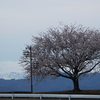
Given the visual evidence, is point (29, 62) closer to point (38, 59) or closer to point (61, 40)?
point (38, 59)

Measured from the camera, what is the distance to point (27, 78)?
5938 cm

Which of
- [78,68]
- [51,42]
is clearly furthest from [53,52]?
[78,68]

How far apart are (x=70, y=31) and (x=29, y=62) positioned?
10.1m

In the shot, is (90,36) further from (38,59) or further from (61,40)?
(38,59)

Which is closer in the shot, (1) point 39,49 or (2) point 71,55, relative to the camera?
(2) point 71,55

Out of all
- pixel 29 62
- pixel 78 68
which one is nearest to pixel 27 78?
pixel 29 62

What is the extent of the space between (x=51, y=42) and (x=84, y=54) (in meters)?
6.79

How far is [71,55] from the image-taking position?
53.6 meters

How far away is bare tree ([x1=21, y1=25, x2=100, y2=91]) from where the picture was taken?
178 ft

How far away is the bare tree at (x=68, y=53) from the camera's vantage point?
5425 cm

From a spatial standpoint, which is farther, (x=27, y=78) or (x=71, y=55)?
(x=27, y=78)

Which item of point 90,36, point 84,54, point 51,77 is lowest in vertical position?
point 51,77

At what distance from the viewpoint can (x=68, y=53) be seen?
54500mm

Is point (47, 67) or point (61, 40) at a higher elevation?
point (61, 40)
